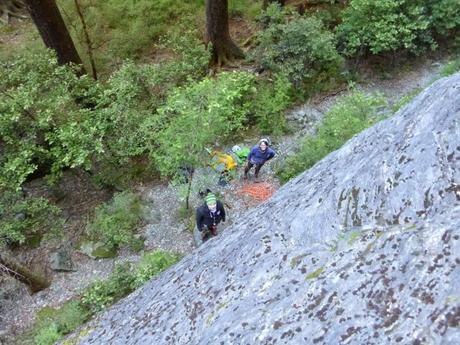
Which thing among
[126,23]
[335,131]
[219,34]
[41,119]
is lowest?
[335,131]

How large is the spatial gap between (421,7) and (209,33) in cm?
679

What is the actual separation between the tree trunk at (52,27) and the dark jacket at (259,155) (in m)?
7.28

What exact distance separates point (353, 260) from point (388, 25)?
10750mm

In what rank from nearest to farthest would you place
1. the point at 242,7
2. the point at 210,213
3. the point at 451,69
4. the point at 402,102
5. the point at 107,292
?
the point at 210,213, the point at 107,292, the point at 402,102, the point at 451,69, the point at 242,7

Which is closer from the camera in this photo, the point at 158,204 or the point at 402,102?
the point at 402,102

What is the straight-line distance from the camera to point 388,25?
12844mm

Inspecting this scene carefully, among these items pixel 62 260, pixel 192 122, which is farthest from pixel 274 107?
pixel 62 260

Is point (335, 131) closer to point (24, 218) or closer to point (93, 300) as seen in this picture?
point (93, 300)

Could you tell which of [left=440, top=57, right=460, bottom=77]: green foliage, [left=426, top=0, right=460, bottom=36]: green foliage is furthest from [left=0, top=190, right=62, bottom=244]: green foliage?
[left=426, top=0, right=460, bottom=36]: green foliage

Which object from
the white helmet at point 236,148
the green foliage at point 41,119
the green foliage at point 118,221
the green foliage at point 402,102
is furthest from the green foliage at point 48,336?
the green foliage at point 402,102

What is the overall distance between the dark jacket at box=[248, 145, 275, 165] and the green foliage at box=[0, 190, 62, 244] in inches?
218

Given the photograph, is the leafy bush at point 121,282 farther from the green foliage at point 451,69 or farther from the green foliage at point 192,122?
the green foliage at point 451,69

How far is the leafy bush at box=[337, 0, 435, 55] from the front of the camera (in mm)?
12609

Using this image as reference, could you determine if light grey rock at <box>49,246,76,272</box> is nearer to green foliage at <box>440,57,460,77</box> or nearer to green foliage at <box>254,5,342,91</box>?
green foliage at <box>254,5,342,91</box>
